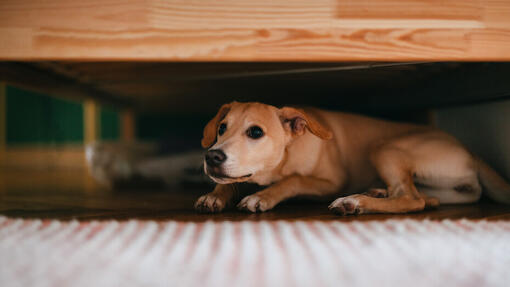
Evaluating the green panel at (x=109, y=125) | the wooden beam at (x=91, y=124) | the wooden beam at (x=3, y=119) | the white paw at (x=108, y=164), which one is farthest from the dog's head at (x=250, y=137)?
the wooden beam at (x=3, y=119)

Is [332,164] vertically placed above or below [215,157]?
below

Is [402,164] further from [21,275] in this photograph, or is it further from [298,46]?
[21,275]

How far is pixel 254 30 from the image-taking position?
109 centimetres

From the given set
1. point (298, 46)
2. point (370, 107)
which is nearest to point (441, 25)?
point (298, 46)

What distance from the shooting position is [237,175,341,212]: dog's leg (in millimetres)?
1414

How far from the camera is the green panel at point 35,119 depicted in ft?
15.2

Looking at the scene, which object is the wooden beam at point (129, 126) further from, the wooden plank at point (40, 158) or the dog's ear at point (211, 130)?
the dog's ear at point (211, 130)

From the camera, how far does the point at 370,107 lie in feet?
8.87

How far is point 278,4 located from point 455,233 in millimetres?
771

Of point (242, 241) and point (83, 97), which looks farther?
point (83, 97)

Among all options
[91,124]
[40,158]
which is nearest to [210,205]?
[91,124]

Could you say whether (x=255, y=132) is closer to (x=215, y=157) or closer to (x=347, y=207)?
(x=215, y=157)

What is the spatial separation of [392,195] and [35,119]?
15.0 ft

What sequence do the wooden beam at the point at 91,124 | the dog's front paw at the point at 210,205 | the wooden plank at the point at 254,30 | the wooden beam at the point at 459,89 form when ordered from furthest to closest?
1. the wooden beam at the point at 91,124
2. the wooden beam at the point at 459,89
3. the dog's front paw at the point at 210,205
4. the wooden plank at the point at 254,30
